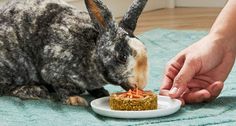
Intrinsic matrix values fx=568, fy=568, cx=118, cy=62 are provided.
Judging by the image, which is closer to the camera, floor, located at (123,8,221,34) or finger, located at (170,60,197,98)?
finger, located at (170,60,197,98)

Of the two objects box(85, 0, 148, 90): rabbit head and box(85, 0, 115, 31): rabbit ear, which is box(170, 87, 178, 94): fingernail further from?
box(85, 0, 115, 31): rabbit ear

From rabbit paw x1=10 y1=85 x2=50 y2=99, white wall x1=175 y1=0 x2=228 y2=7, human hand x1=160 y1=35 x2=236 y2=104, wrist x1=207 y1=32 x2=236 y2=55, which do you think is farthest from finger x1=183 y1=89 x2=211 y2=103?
white wall x1=175 y1=0 x2=228 y2=7

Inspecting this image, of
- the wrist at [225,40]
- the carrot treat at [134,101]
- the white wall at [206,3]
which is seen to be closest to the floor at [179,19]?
the white wall at [206,3]

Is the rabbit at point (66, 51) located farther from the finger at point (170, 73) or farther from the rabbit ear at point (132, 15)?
the finger at point (170, 73)

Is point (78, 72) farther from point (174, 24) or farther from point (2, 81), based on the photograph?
point (174, 24)

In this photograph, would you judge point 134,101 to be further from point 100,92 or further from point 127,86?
point 100,92

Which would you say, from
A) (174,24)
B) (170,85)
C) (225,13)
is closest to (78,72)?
(170,85)
